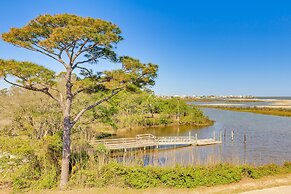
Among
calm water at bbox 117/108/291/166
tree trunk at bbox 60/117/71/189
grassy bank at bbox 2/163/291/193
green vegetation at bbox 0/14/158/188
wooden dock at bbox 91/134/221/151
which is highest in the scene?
green vegetation at bbox 0/14/158/188

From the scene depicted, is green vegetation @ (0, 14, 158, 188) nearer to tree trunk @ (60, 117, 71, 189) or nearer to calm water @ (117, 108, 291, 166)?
tree trunk @ (60, 117, 71, 189)

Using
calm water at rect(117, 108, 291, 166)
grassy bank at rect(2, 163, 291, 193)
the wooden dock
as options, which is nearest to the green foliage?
grassy bank at rect(2, 163, 291, 193)

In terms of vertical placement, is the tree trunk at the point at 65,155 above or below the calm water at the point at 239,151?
above

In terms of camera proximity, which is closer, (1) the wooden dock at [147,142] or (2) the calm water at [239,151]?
(2) the calm water at [239,151]

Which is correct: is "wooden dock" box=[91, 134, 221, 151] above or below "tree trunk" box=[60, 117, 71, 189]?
below

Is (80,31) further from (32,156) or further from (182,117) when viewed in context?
(182,117)

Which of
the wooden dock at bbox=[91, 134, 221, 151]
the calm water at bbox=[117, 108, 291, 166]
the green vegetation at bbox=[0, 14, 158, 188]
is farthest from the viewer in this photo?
the wooden dock at bbox=[91, 134, 221, 151]

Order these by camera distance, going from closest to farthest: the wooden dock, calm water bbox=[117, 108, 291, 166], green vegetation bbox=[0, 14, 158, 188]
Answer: green vegetation bbox=[0, 14, 158, 188]
calm water bbox=[117, 108, 291, 166]
the wooden dock

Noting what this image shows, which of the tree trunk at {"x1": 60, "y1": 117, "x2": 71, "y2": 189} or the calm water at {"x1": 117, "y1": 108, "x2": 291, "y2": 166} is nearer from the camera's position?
the tree trunk at {"x1": 60, "y1": 117, "x2": 71, "y2": 189}

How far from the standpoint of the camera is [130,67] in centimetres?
934

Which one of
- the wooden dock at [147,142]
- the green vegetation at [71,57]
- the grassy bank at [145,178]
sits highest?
the green vegetation at [71,57]

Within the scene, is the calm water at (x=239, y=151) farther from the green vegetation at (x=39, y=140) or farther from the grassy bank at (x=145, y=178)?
the grassy bank at (x=145, y=178)

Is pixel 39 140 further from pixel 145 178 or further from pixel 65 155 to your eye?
pixel 145 178

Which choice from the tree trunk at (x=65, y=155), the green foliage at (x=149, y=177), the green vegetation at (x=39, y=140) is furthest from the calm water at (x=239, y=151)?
the tree trunk at (x=65, y=155)
